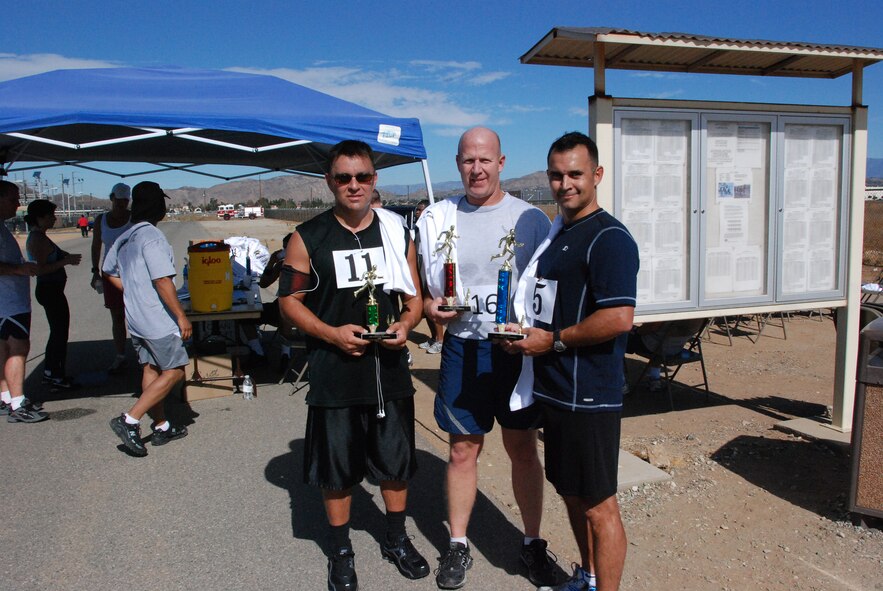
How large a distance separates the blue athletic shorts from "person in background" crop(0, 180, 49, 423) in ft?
4.72

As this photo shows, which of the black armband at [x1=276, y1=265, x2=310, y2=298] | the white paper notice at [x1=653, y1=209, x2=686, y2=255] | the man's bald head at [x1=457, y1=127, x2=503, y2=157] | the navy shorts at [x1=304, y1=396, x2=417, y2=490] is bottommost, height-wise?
the navy shorts at [x1=304, y1=396, x2=417, y2=490]

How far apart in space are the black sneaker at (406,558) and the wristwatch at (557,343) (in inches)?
53.8

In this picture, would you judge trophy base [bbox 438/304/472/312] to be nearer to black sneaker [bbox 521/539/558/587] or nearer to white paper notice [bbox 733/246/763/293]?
black sneaker [bbox 521/539/558/587]

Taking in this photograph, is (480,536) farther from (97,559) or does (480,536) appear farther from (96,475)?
(96,475)

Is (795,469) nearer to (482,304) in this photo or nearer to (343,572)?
(482,304)

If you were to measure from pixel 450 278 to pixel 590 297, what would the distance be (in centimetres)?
67

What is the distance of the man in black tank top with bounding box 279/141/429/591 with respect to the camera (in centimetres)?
299

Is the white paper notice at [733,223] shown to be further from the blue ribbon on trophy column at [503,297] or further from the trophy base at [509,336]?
the trophy base at [509,336]

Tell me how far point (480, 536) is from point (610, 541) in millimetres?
1159

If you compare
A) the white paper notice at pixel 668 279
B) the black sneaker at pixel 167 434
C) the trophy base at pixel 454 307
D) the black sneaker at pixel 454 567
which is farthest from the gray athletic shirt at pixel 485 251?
the black sneaker at pixel 167 434

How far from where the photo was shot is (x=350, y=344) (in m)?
2.92

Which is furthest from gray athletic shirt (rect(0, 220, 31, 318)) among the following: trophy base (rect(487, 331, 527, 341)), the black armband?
trophy base (rect(487, 331, 527, 341))

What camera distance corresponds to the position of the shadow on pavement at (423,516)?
137 inches

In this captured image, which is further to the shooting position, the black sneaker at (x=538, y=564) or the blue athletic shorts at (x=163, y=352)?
the blue athletic shorts at (x=163, y=352)
